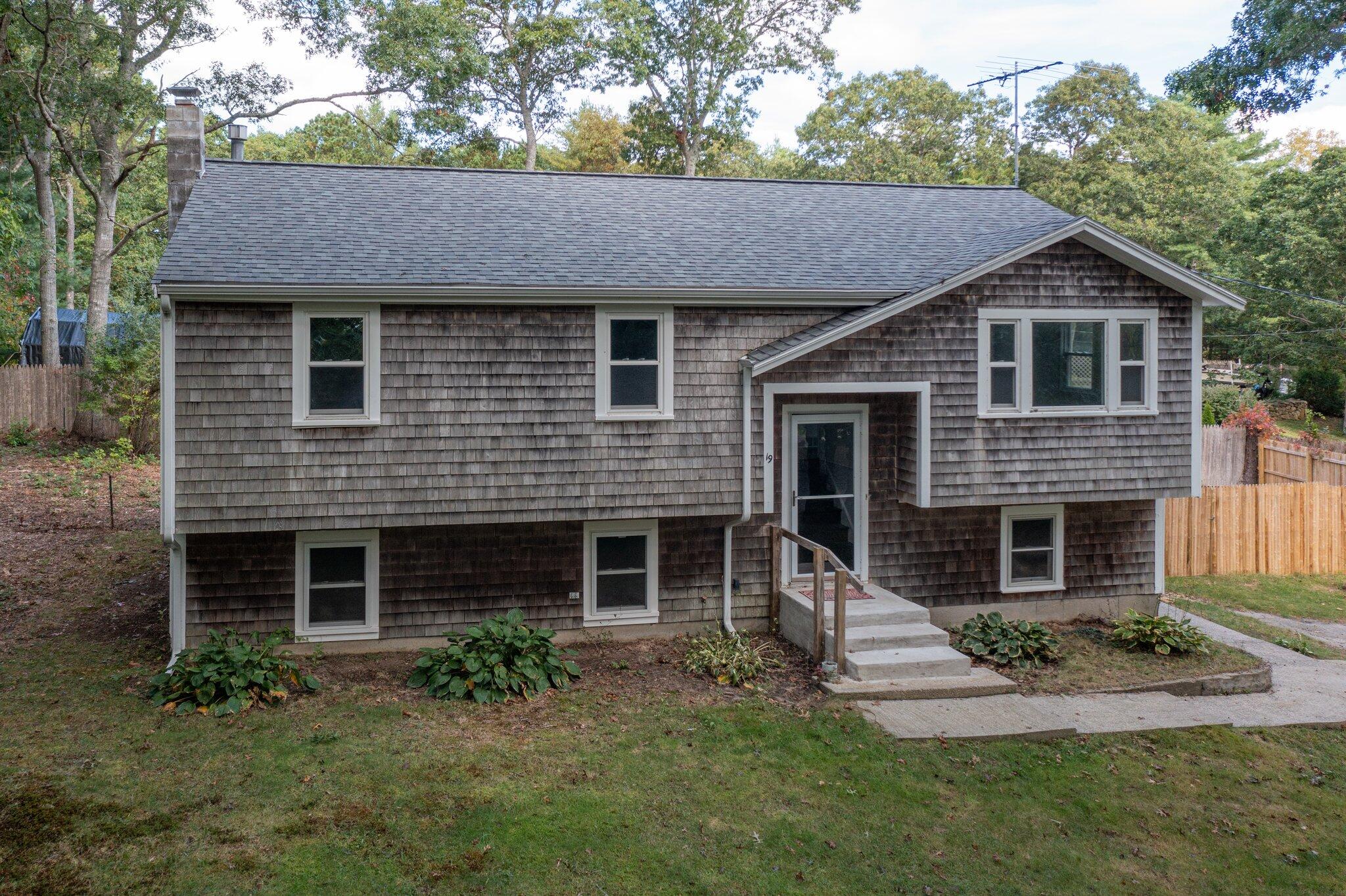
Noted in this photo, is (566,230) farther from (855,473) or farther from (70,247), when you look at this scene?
(70,247)

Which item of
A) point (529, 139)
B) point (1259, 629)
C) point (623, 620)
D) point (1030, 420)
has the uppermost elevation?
point (529, 139)

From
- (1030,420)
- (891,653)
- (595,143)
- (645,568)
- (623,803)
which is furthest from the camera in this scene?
(595,143)

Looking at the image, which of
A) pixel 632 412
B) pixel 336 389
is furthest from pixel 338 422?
pixel 632 412

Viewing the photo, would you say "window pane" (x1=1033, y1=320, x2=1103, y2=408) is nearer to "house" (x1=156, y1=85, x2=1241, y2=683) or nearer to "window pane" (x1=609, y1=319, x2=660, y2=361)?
"house" (x1=156, y1=85, x2=1241, y2=683)

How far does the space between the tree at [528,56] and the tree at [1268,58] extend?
740 inches

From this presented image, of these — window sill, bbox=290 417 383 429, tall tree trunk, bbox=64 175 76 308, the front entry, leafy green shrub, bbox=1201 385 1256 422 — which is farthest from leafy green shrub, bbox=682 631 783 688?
tall tree trunk, bbox=64 175 76 308

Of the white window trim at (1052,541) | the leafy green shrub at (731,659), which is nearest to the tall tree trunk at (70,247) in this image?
the leafy green shrub at (731,659)

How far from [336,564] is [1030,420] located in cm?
798

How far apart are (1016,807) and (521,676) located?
4.55 metres

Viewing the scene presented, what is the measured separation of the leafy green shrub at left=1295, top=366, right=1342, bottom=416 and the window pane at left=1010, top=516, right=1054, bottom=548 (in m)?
25.1

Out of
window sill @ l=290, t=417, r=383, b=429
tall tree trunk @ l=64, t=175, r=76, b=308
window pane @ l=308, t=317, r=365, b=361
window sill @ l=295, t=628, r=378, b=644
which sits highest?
tall tree trunk @ l=64, t=175, r=76, b=308

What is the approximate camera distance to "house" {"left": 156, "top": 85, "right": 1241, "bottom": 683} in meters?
9.38

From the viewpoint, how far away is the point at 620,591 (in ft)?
35.7

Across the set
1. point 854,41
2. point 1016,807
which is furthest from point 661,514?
point 854,41
